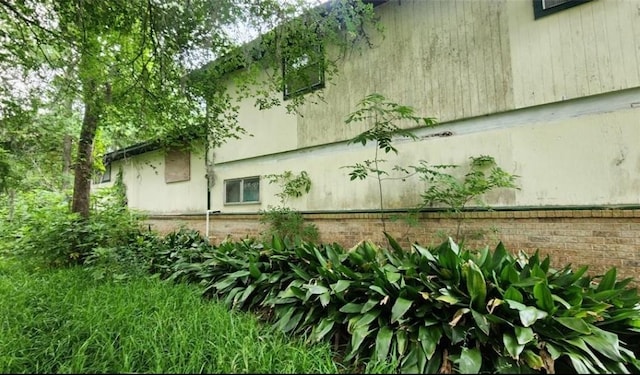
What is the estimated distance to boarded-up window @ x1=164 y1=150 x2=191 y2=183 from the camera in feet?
31.0

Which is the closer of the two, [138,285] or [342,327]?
[342,327]

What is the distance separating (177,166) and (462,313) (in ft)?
29.8

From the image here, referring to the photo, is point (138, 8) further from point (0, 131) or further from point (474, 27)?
point (474, 27)

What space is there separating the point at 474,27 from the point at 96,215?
933 centimetres

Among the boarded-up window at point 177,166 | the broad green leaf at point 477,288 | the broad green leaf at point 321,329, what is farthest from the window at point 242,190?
the broad green leaf at point 477,288

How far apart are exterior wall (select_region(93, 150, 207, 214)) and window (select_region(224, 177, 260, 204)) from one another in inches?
33.4

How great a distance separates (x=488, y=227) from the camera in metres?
4.84

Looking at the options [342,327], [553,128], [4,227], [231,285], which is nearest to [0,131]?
[4,227]

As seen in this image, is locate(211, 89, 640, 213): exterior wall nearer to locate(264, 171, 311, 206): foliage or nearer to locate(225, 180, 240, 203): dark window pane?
locate(264, 171, 311, 206): foliage

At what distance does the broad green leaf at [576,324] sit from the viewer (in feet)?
8.11

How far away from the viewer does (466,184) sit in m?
4.93

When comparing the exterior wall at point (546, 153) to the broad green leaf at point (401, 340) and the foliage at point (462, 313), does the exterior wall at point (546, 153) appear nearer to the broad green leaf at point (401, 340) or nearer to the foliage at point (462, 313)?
the foliage at point (462, 313)

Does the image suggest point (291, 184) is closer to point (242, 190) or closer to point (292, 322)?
point (242, 190)

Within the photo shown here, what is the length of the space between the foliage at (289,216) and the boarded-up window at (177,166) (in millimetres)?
3588
